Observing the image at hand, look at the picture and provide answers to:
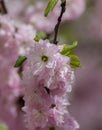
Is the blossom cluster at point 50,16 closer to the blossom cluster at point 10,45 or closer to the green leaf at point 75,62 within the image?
the blossom cluster at point 10,45

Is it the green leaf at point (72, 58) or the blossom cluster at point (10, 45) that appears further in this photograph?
the blossom cluster at point (10, 45)

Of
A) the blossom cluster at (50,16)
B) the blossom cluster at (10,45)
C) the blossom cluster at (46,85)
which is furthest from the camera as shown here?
the blossom cluster at (50,16)

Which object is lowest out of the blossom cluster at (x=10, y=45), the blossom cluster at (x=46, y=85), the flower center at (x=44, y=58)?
the blossom cluster at (x=46, y=85)

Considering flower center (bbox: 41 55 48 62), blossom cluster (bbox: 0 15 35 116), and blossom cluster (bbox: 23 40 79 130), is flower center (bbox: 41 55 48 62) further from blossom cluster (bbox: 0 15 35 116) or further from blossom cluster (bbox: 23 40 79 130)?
blossom cluster (bbox: 0 15 35 116)

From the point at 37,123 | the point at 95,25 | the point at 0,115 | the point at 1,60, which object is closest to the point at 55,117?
the point at 37,123

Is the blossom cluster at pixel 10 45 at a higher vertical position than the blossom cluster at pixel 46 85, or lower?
higher

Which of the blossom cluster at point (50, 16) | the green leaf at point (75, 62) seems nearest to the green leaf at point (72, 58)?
the green leaf at point (75, 62)

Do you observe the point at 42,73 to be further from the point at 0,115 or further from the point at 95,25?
the point at 95,25

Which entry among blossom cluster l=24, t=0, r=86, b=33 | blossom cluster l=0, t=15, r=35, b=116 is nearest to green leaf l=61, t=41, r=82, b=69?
blossom cluster l=0, t=15, r=35, b=116

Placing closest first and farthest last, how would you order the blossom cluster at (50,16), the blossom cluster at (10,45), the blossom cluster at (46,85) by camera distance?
1. the blossom cluster at (46,85)
2. the blossom cluster at (10,45)
3. the blossom cluster at (50,16)
